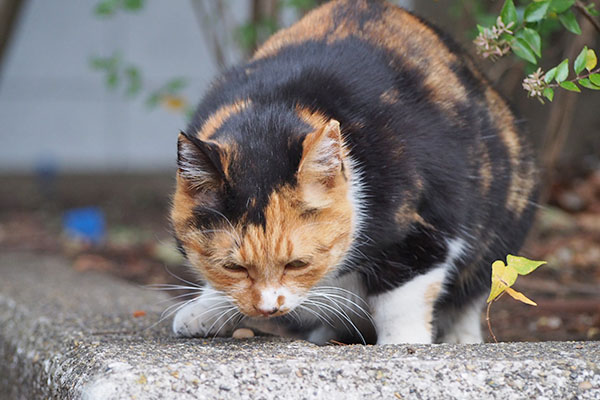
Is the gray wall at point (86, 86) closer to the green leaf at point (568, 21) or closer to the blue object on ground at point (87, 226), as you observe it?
the blue object on ground at point (87, 226)

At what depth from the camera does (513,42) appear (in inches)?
91.7

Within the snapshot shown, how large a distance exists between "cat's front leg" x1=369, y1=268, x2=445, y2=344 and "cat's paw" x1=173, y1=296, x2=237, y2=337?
48 cm

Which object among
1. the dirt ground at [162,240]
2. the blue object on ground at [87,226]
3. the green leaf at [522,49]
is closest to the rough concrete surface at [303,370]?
the dirt ground at [162,240]

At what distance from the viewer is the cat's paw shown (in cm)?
256

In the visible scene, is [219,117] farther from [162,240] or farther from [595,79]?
[162,240]

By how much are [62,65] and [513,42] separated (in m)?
6.64

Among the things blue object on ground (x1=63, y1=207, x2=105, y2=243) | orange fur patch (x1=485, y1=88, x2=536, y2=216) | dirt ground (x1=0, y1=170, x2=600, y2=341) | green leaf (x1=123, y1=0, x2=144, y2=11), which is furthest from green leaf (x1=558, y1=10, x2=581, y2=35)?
blue object on ground (x1=63, y1=207, x2=105, y2=243)

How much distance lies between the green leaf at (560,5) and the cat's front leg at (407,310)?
875mm

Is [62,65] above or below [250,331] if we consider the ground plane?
below

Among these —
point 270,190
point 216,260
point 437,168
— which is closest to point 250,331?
point 216,260

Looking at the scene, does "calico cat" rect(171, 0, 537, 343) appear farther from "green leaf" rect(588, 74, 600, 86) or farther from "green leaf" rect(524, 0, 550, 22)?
"green leaf" rect(588, 74, 600, 86)

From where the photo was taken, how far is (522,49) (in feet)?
7.57

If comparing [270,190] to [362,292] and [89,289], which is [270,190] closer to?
[362,292]

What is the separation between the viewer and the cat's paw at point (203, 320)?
8.41 ft
